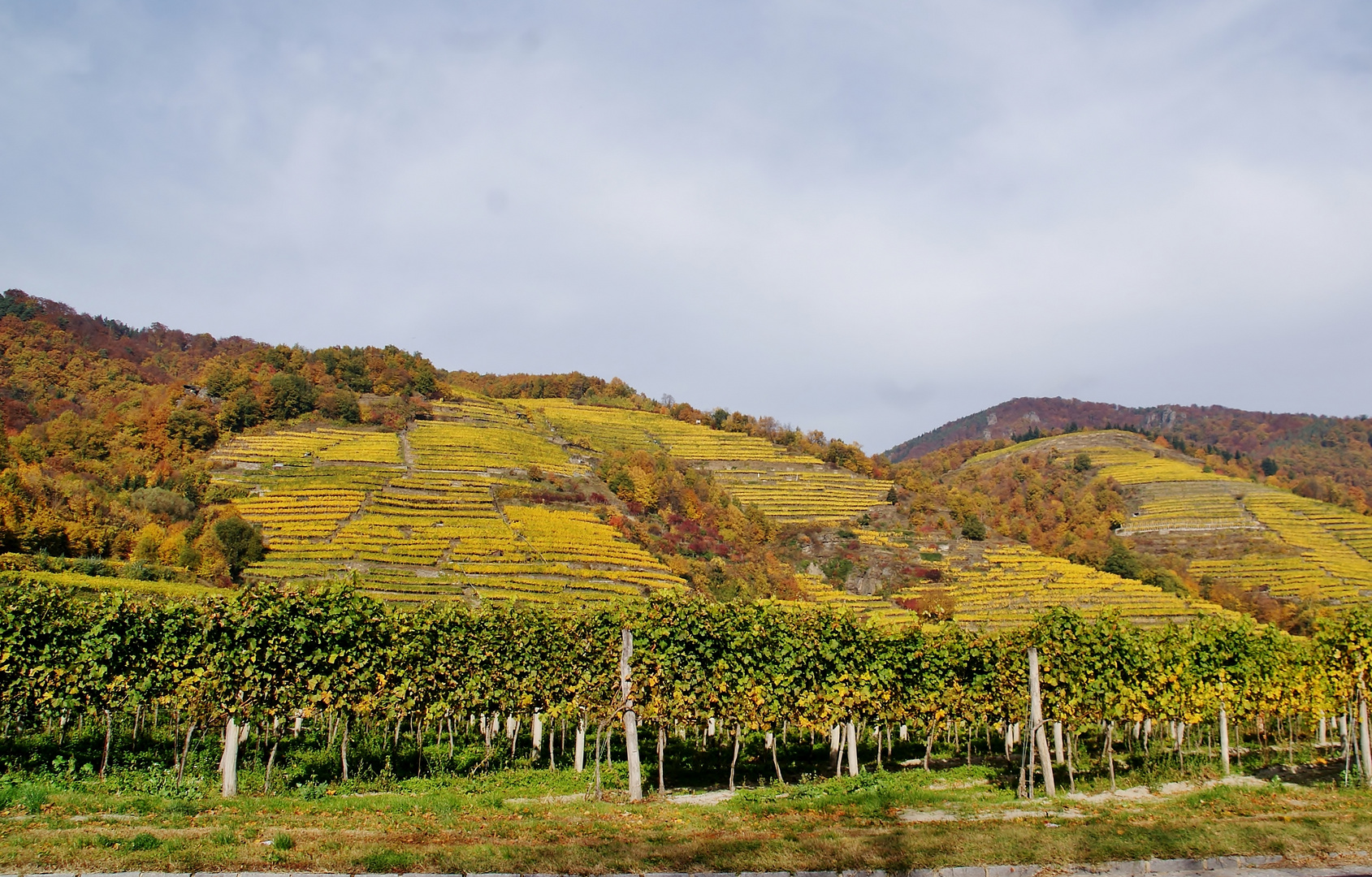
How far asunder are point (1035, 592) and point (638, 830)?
68.2 meters

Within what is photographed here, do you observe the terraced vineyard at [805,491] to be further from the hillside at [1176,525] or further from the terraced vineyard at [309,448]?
the terraced vineyard at [309,448]

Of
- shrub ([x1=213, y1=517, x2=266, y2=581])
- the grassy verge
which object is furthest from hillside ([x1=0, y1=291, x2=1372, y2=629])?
the grassy verge

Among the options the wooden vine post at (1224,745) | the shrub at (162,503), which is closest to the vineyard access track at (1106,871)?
the wooden vine post at (1224,745)

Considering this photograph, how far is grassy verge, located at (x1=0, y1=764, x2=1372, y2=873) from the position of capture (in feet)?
35.0

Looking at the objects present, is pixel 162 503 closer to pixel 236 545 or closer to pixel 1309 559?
pixel 236 545

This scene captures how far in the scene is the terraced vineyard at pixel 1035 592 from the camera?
2618 inches

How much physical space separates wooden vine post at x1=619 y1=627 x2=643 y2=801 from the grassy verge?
1.34ft

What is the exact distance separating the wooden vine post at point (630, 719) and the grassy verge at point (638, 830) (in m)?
0.41

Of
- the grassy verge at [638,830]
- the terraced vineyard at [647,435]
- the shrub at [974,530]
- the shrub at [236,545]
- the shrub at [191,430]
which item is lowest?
the grassy verge at [638,830]

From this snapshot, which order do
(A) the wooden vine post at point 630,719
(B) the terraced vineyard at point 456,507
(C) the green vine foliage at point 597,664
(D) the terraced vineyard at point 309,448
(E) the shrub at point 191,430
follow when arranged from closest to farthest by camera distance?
(A) the wooden vine post at point 630,719, (C) the green vine foliage at point 597,664, (B) the terraced vineyard at point 456,507, (D) the terraced vineyard at point 309,448, (E) the shrub at point 191,430

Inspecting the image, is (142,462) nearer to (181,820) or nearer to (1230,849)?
(181,820)

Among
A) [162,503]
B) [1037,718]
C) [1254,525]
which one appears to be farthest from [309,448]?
[1254,525]

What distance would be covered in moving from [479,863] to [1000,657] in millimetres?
18048

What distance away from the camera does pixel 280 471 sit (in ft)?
255
